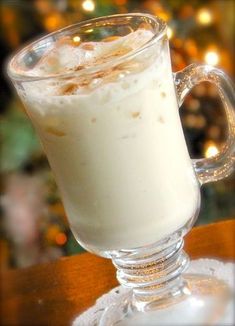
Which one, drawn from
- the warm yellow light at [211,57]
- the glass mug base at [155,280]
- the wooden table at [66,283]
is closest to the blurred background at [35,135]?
the warm yellow light at [211,57]

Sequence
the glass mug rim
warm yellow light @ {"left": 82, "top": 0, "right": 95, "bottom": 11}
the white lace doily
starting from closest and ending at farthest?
the glass mug rim → the white lace doily → warm yellow light @ {"left": 82, "top": 0, "right": 95, "bottom": 11}

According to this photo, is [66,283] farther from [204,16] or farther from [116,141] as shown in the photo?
[204,16]

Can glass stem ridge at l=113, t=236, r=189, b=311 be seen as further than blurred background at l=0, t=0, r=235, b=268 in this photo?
No

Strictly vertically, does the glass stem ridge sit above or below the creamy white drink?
below

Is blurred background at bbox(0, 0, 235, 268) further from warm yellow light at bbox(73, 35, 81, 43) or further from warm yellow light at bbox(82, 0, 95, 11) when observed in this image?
warm yellow light at bbox(73, 35, 81, 43)

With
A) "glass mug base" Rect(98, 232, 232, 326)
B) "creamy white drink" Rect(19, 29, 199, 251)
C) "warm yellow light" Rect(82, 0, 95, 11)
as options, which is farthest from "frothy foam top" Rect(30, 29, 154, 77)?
"warm yellow light" Rect(82, 0, 95, 11)

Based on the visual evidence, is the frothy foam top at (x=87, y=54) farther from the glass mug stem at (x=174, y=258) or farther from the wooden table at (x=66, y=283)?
the wooden table at (x=66, y=283)

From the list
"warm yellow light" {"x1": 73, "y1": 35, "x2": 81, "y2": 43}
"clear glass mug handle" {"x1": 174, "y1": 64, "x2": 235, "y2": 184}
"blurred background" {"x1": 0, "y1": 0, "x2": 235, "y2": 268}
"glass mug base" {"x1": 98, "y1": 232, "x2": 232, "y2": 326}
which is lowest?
"blurred background" {"x1": 0, "y1": 0, "x2": 235, "y2": 268}

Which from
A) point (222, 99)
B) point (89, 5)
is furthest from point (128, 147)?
point (89, 5)
